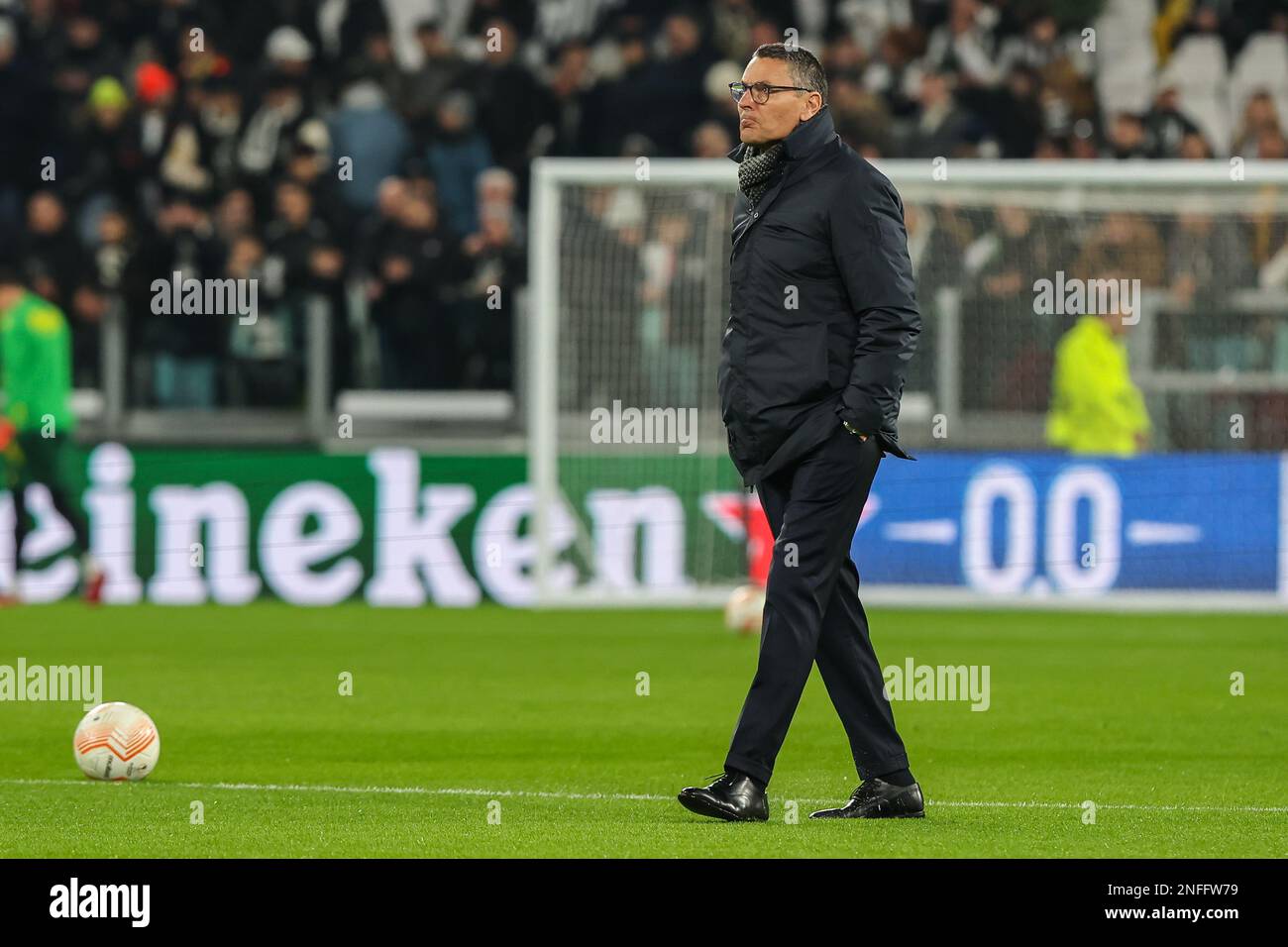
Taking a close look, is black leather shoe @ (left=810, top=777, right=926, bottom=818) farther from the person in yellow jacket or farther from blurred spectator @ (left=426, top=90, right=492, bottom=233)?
blurred spectator @ (left=426, top=90, right=492, bottom=233)

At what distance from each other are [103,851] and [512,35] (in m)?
14.6

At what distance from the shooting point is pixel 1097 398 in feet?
57.3

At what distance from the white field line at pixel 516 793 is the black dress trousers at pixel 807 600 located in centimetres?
78

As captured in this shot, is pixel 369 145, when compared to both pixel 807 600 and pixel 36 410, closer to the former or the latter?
pixel 36 410

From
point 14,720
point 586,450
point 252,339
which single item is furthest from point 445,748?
point 252,339

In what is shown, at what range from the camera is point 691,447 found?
57.9ft

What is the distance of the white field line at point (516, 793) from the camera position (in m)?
8.09

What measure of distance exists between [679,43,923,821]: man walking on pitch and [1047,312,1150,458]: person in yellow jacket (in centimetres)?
1026

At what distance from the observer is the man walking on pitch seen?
7332mm

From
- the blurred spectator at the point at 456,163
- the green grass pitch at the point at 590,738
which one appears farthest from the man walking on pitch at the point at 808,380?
the blurred spectator at the point at 456,163

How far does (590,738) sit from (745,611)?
5.48 meters

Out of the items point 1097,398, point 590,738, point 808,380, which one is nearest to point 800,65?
point 808,380

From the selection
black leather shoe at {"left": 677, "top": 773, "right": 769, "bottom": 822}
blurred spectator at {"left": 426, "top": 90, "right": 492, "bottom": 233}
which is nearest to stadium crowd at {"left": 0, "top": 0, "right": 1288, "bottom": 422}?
blurred spectator at {"left": 426, "top": 90, "right": 492, "bottom": 233}

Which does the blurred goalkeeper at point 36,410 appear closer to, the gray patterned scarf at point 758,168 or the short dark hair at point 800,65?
the gray patterned scarf at point 758,168
